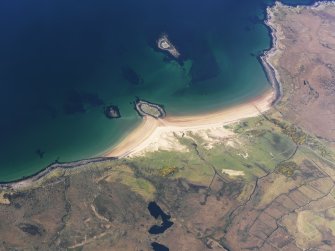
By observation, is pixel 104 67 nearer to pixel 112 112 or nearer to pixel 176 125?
pixel 112 112

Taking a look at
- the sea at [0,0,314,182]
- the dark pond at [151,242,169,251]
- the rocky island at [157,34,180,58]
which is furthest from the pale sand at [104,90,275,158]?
the rocky island at [157,34,180,58]

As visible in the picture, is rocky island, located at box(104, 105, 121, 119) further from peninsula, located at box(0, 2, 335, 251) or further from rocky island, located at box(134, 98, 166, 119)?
peninsula, located at box(0, 2, 335, 251)

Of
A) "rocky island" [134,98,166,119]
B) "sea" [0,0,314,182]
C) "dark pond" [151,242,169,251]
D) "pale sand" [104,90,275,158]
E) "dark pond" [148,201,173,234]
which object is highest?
"sea" [0,0,314,182]

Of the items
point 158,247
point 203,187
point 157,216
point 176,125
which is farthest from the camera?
point 176,125

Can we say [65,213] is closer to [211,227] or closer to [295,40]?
[211,227]

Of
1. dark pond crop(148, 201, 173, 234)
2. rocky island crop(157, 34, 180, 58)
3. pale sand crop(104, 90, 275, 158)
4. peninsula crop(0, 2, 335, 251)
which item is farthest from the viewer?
rocky island crop(157, 34, 180, 58)

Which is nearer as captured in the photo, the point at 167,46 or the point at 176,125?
the point at 176,125

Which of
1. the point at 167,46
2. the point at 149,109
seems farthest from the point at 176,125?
the point at 167,46
